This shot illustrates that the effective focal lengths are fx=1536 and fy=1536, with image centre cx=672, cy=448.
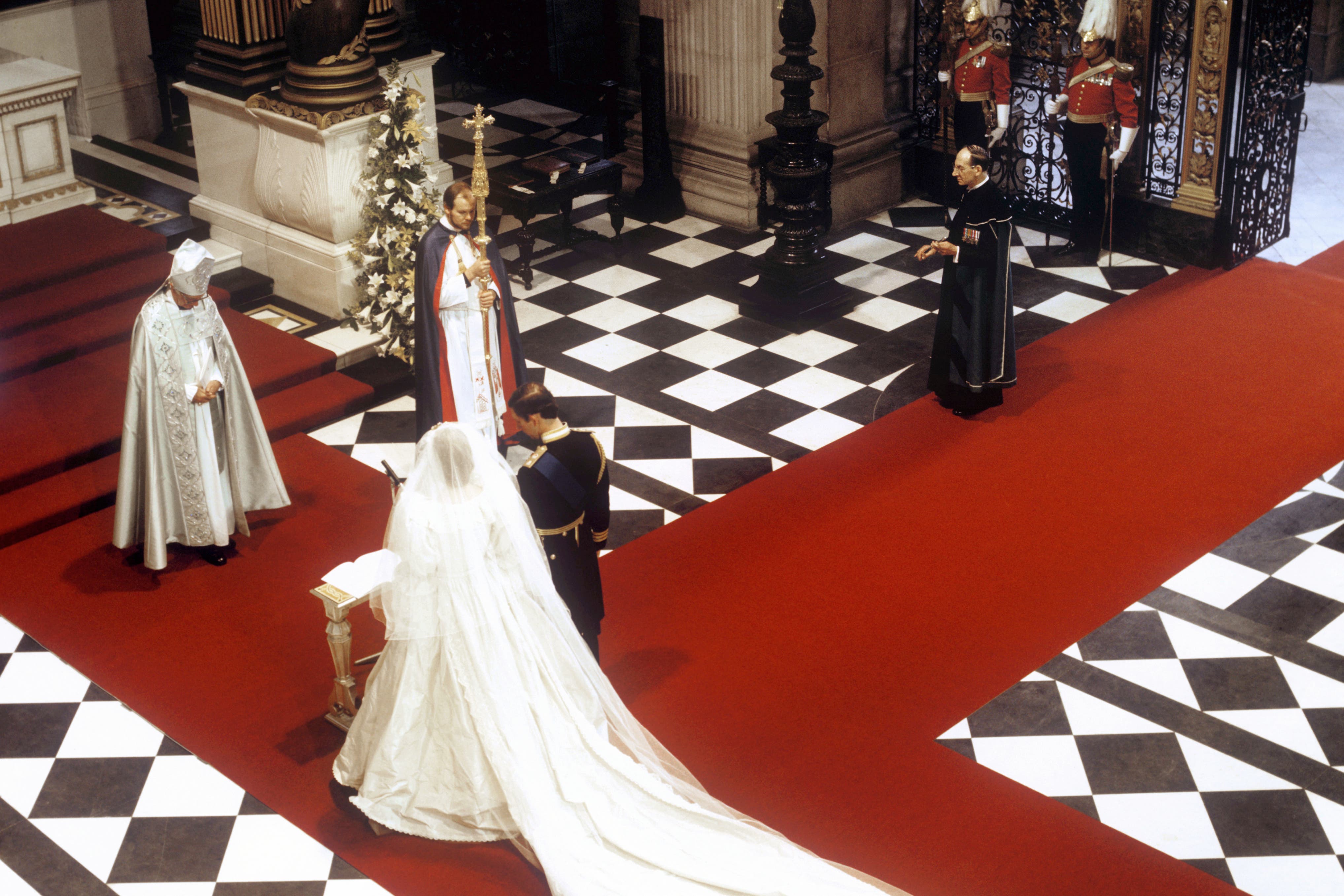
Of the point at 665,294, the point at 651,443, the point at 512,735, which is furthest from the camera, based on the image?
the point at 665,294

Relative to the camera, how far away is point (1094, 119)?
9.02 m

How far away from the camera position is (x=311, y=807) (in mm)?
5031

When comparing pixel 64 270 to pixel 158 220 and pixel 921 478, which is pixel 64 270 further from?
pixel 921 478

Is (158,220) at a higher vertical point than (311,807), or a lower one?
higher

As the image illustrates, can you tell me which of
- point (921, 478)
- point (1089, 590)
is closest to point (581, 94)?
point (921, 478)

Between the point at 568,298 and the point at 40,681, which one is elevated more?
the point at 568,298

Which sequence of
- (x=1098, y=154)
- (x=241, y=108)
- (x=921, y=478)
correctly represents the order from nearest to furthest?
(x=921, y=478)
(x=241, y=108)
(x=1098, y=154)

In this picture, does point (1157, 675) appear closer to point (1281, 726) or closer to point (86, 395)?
point (1281, 726)

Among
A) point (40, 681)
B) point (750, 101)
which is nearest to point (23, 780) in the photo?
point (40, 681)

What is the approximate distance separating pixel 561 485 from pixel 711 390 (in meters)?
3.05

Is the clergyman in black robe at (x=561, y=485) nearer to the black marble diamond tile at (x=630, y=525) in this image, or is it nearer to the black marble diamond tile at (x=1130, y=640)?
the black marble diamond tile at (x=630, y=525)

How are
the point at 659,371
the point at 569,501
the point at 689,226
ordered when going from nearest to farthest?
the point at 569,501
the point at 659,371
the point at 689,226

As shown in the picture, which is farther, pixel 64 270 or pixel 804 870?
pixel 64 270

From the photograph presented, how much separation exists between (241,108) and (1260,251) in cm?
612
